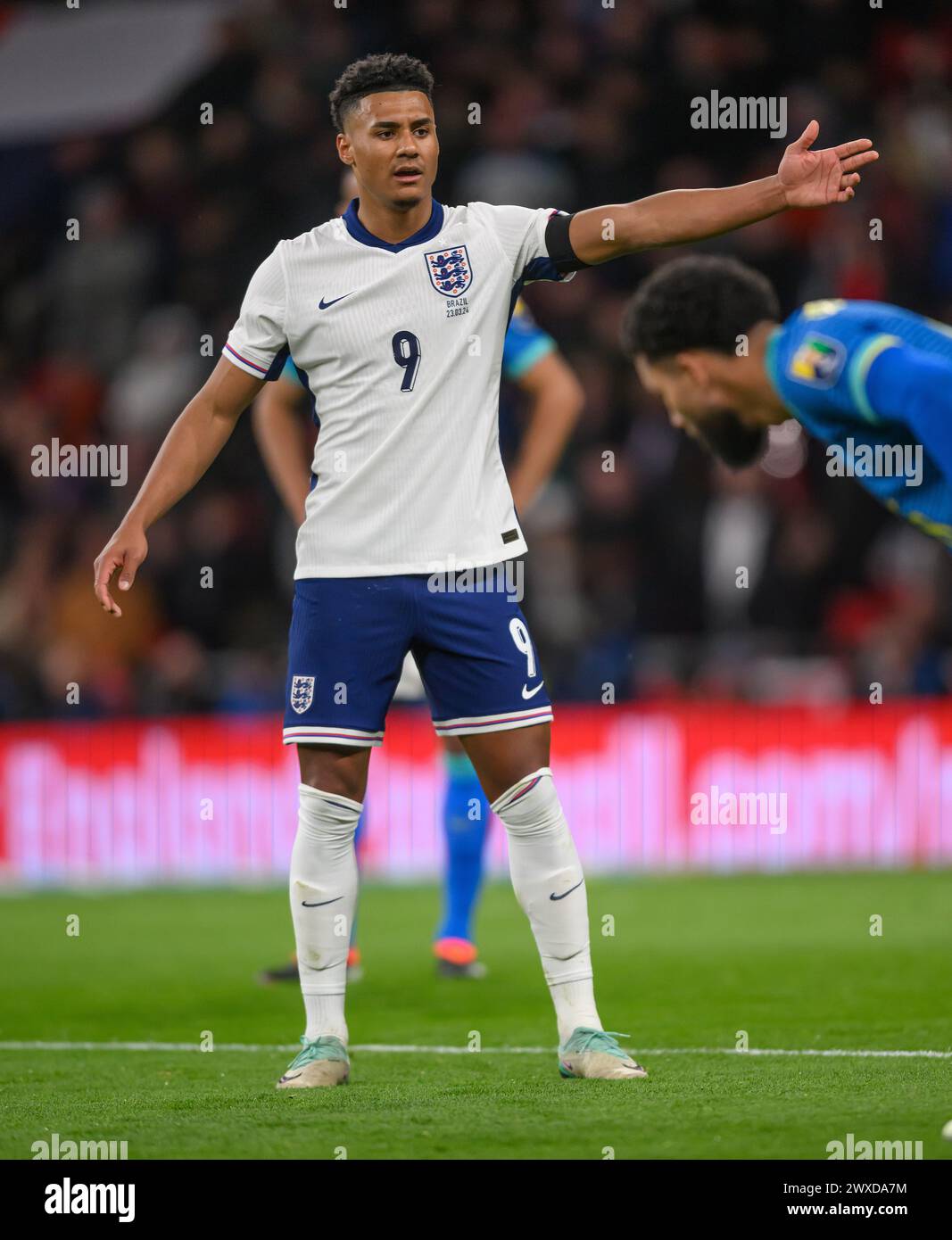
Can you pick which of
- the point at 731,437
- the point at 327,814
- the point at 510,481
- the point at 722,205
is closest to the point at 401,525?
the point at 327,814

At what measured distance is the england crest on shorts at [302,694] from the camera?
476 centimetres

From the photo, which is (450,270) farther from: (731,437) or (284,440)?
(284,440)

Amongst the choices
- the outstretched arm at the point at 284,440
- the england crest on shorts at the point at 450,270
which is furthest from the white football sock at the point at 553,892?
the outstretched arm at the point at 284,440

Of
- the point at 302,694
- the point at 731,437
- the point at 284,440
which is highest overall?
the point at 284,440

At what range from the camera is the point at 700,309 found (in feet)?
13.5

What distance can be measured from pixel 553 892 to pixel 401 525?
101 centimetres

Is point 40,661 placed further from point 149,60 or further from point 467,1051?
point 467,1051

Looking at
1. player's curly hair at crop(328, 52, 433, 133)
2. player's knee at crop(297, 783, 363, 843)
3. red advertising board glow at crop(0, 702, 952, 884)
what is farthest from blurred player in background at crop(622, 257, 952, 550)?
red advertising board glow at crop(0, 702, 952, 884)

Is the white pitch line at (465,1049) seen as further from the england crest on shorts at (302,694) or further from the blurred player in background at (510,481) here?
the england crest on shorts at (302,694)

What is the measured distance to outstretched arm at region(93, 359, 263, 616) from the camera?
15.7ft

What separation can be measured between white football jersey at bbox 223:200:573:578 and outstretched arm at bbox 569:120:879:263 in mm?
191

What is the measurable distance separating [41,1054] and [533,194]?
378 inches

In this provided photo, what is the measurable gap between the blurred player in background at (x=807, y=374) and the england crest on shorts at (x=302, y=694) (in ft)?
3.84

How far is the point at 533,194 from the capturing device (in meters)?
13.9
